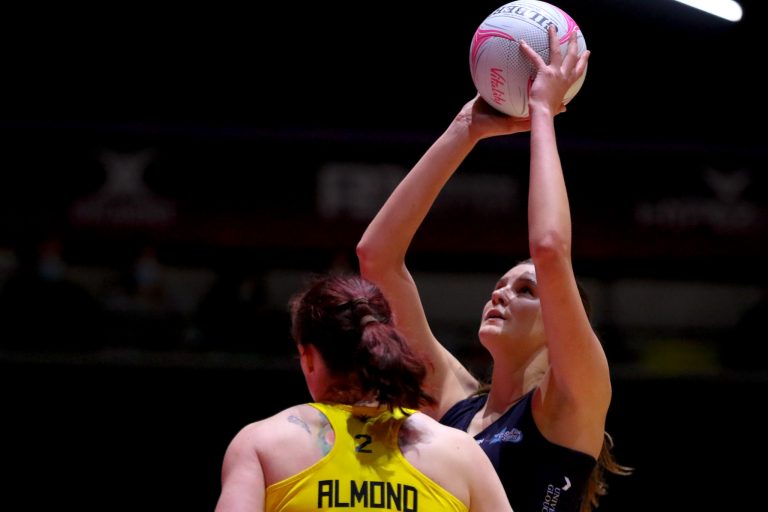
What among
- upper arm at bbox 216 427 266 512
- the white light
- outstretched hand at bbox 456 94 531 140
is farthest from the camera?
the white light

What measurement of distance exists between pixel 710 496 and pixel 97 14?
4.24m

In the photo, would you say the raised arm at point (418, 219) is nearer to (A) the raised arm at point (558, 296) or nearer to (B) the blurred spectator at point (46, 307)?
(A) the raised arm at point (558, 296)

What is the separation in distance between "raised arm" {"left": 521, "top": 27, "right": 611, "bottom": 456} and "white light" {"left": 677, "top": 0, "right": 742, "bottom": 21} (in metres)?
3.71

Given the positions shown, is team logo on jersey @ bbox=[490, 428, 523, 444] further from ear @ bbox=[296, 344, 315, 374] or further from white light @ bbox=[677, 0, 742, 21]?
white light @ bbox=[677, 0, 742, 21]

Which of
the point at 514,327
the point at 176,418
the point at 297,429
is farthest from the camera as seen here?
the point at 176,418

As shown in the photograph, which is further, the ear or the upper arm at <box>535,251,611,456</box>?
the upper arm at <box>535,251,611,456</box>

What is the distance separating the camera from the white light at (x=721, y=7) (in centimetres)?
582

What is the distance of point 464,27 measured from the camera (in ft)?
20.9

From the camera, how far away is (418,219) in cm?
270

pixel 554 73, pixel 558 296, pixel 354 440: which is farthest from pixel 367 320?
pixel 554 73

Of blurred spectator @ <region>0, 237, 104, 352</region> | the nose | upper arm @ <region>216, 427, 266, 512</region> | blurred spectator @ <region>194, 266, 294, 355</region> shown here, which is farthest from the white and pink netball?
blurred spectator @ <region>0, 237, 104, 352</region>

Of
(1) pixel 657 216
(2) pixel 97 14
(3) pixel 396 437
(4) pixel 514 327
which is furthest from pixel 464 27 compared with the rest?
(3) pixel 396 437

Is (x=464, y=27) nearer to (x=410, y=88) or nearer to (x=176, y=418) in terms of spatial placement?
(x=410, y=88)

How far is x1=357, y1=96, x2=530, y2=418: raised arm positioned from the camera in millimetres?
2670
